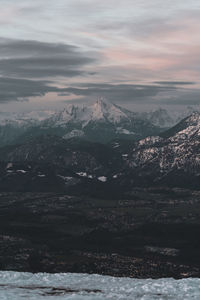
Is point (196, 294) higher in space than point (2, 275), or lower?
higher

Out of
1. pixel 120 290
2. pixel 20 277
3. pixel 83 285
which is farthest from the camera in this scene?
pixel 20 277

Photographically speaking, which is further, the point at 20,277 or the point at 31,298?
the point at 20,277

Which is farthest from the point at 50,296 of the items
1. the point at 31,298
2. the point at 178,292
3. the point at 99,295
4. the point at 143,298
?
the point at 178,292

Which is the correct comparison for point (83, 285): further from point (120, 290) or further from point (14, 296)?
point (14, 296)

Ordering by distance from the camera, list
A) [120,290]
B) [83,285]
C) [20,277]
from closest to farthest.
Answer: [120,290] < [83,285] < [20,277]

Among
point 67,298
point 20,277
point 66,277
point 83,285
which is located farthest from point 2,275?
point 67,298

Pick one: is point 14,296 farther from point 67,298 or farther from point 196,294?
point 196,294
